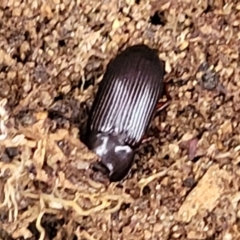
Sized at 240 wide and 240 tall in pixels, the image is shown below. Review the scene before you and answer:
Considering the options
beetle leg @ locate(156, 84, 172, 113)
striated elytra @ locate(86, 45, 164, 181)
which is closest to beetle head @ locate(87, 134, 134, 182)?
striated elytra @ locate(86, 45, 164, 181)

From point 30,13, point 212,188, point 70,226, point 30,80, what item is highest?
point 30,13

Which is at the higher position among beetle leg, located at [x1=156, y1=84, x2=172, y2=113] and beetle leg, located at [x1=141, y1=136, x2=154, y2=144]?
beetle leg, located at [x1=156, y1=84, x2=172, y2=113]

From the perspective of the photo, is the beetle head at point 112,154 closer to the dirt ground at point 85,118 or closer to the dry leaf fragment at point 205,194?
the dirt ground at point 85,118

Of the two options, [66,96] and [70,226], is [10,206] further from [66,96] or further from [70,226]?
[66,96]

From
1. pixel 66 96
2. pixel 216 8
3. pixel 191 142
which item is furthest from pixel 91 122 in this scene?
pixel 216 8

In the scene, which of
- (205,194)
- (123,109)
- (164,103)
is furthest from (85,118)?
(205,194)

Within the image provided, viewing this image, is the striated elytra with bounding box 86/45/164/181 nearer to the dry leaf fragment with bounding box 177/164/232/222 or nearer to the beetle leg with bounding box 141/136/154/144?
the beetle leg with bounding box 141/136/154/144
